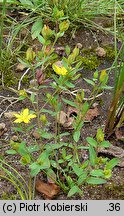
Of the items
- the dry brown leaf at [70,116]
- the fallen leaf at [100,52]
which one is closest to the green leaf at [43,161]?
the dry brown leaf at [70,116]

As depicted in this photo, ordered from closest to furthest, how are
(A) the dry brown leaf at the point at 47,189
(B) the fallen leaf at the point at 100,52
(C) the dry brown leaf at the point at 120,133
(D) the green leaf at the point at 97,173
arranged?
(D) the green leaf at the point at 97,173, (A) the dry brown leaf at the point at 47,189, (C) the dry brown leaf at the point at 120,133, (B) the fallen leaf at the point at 100,52

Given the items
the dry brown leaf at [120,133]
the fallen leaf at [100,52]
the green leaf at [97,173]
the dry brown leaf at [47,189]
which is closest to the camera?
the green leaf at [97,173]

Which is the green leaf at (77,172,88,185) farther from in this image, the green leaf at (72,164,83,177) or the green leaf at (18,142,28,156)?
the green leaf at (18,142,28,156)

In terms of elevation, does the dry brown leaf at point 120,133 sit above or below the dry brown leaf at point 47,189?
above

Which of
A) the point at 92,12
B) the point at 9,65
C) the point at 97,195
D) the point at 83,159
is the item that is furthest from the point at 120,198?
the point at 92,12

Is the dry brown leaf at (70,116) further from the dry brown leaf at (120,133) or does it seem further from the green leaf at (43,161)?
the green leaf at (43,161)

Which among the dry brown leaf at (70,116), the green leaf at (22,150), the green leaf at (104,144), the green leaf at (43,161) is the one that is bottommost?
the dry brown leaf at (70,116)

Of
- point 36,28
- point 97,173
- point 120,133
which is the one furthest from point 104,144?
point 36,28
